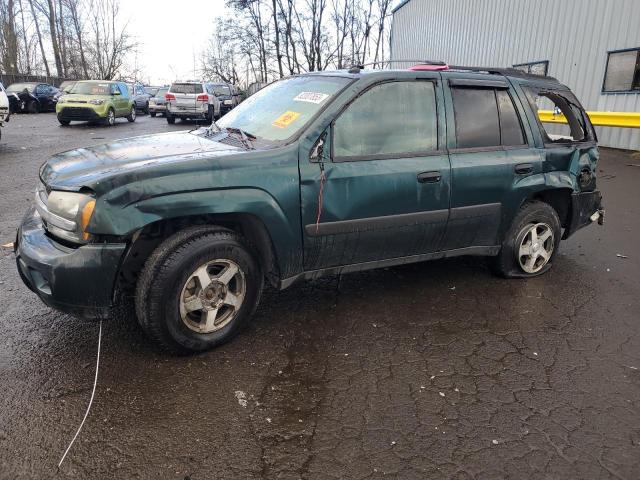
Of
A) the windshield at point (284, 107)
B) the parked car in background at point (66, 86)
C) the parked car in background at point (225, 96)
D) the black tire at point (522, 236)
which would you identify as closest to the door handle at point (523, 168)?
the black tire at point (522, 236)

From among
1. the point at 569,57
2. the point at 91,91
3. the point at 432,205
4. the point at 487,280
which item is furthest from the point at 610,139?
the point at 91,91

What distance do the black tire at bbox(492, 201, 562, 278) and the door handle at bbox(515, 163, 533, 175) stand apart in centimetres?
35

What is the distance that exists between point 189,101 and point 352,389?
20079 mm

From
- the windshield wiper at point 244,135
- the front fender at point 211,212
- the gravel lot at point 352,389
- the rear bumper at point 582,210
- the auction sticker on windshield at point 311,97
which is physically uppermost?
the auction sticker on windshield at point 311,97

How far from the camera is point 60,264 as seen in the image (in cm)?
277

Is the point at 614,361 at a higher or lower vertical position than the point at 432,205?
lower

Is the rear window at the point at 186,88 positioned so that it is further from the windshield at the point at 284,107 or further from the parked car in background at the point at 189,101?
the windshield at the point at 284,107

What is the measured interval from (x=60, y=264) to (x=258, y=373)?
1277 millimetres

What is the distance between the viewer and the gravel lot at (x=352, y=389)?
2309 mm

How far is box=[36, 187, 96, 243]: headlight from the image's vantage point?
8.99 feet

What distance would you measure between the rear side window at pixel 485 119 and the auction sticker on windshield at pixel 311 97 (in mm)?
1070

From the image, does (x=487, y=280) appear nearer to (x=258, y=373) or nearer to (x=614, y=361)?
(x=614, y=361)

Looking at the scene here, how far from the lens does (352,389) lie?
2.86 meters

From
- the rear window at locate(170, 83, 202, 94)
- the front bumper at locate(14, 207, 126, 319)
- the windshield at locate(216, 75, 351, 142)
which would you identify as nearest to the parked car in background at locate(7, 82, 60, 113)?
the rear window at locate(170, 83, 202, 94)
